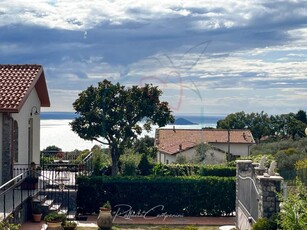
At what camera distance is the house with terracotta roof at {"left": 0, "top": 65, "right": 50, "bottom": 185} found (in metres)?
19.0

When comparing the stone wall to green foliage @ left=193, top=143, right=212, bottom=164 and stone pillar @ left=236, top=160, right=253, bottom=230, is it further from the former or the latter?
green foliage @ left=193, top=143, right=212, bottom=164

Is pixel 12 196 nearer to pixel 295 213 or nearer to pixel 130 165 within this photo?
pixel 130 165

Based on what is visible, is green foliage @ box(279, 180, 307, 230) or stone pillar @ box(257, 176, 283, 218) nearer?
green foliage @ box(279, 180, 307, 230)

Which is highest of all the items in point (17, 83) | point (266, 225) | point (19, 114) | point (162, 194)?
point (17, 83)

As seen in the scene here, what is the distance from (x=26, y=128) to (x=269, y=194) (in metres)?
11.0

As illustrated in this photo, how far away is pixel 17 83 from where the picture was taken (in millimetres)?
20422

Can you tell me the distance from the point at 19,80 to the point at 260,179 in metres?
10.4

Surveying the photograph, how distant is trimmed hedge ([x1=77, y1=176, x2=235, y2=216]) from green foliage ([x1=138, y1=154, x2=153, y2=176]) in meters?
3.86

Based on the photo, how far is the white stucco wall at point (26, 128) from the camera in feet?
67.5

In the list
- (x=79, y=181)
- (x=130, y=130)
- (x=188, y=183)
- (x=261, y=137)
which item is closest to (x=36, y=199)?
(x=79, y=181)

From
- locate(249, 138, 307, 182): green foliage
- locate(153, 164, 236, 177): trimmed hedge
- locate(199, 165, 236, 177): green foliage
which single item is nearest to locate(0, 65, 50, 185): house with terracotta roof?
locate(153, 164, 236, 177): trimmed hedge

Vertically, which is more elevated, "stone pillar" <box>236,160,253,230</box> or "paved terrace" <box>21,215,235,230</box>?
"stone pillar" <box>236,160,253,230</box>

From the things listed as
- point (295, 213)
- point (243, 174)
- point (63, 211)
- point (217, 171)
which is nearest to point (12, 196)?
point (63, 211)

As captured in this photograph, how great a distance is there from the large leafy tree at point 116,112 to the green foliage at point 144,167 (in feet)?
4.16
